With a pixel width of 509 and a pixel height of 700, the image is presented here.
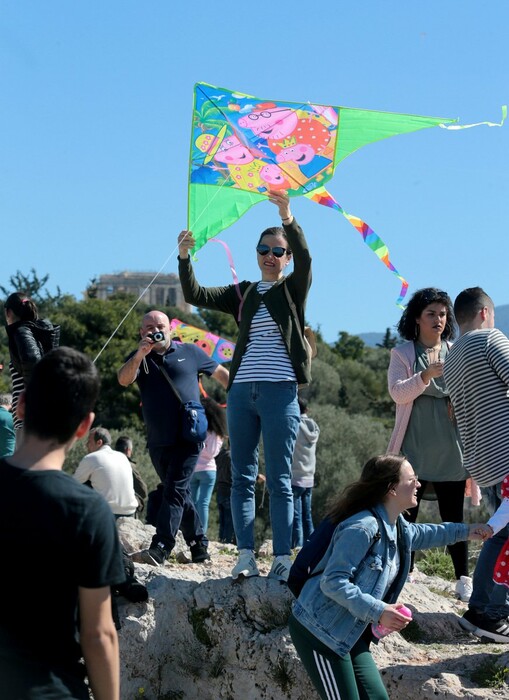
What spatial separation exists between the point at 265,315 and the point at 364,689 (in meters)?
2.31

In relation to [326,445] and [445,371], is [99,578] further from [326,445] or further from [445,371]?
[326,445]

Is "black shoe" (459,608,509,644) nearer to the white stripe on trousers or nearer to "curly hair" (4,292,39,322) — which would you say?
the white stripe on trousers

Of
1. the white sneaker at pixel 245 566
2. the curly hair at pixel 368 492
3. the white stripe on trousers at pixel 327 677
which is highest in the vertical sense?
the curly hair at pixel 368 492

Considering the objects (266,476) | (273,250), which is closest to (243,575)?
(266,476)

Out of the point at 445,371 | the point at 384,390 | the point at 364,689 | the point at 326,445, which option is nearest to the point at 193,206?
the point at 445,371

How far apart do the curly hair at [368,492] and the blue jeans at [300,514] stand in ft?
15.1

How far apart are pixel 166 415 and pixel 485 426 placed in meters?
2.13

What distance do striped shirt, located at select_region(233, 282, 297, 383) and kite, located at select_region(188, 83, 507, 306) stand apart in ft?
2.85

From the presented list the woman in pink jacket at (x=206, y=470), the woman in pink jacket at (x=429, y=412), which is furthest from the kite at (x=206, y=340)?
the woman in pink jacket at (x=429, y=412)

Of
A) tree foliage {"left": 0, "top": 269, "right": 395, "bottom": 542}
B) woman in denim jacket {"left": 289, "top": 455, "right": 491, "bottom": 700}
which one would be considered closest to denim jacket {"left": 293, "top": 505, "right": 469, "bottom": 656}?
woman in denim jacket {"left": 289, "top": 455, "right": 491, "bottom": 700}

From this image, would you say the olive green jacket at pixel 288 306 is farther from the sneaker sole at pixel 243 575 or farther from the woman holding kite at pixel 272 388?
the sneaker sole at pixel 243 575

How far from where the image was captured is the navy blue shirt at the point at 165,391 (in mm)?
6371

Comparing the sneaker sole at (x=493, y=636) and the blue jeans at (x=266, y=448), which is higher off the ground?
the blue jeans at (x=266, y=448)

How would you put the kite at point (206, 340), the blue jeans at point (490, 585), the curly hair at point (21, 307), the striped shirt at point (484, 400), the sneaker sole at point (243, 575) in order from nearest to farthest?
the blue jeans at point (490, 585)
the striped shirt at point (484, 400)
the sneaker sole at point (243, 575)
the curly hair at point (21, 307)
the kite at point (206, 340)
